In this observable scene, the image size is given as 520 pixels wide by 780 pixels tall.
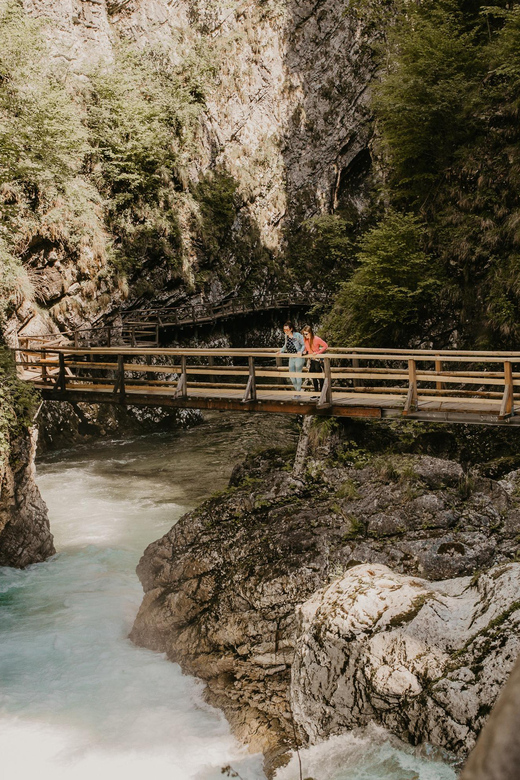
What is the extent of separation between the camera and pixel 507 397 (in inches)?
355

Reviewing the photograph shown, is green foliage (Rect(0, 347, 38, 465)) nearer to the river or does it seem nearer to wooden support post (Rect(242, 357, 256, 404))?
the river

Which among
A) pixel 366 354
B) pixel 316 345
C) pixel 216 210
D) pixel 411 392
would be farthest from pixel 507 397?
pixel 216 210

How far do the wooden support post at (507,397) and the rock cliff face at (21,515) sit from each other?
9490 millimetres

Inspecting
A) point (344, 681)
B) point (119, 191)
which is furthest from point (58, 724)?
point (119, 191)

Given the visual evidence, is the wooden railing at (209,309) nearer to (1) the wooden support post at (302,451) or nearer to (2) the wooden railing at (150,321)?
(2) the wooden railing at (150,321)

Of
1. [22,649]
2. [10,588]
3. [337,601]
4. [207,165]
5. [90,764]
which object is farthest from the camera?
[207,165]

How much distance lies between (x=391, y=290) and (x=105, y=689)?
10113 millimetres

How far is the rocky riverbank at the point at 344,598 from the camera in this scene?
201 inches

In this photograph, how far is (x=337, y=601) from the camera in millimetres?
6102

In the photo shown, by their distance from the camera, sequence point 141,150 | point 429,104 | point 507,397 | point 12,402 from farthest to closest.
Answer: point 141,150 < point 429,104 < point 12,402 < point 507,397

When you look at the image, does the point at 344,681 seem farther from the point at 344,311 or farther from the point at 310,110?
the point at 310,110

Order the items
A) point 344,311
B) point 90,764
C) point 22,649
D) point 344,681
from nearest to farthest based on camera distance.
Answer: point 344,681 → point 90,764 → point 22,649 → point 344,311

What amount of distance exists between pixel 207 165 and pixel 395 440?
2321cm

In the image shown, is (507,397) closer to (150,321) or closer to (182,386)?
(182,386)
